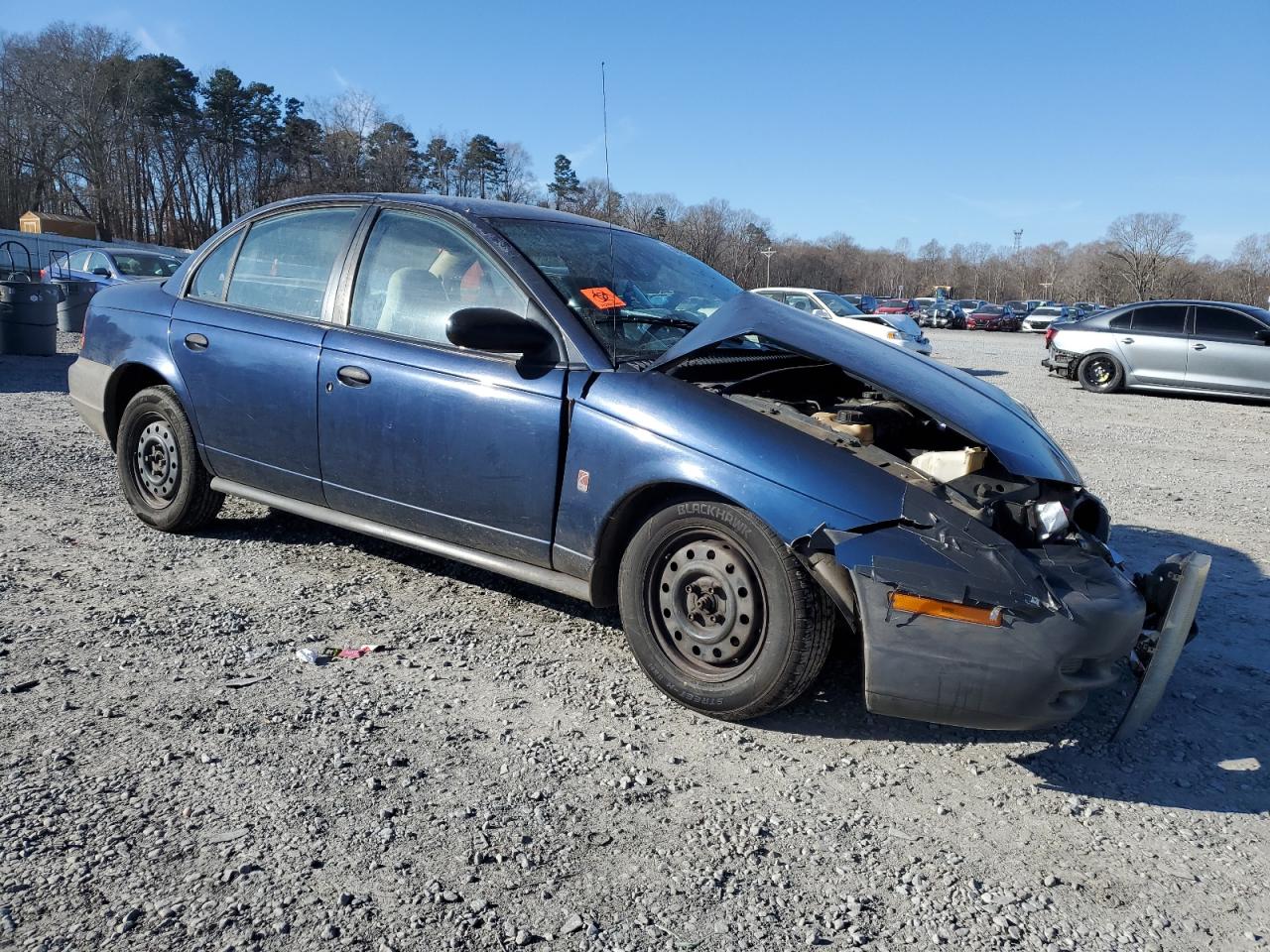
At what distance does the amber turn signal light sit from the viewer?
2.66 metres

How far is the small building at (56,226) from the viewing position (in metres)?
53.2

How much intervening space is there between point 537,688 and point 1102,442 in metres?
8.23

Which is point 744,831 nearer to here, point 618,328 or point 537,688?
point 537,688

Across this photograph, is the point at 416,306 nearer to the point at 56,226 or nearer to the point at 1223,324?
the point at 1223,324

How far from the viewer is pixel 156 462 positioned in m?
4.93

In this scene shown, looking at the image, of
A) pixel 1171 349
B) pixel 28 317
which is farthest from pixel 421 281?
pixel 1171 349

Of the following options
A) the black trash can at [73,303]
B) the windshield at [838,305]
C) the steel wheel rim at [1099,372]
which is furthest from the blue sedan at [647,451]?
the windshield at [838,305]

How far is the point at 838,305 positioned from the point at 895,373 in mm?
16514

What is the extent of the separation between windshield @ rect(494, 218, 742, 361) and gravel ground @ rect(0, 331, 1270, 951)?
1.24 metres

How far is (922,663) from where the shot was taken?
2.73 metres

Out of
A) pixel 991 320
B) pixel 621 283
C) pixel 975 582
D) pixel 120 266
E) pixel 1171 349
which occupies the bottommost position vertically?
pixel 975 582

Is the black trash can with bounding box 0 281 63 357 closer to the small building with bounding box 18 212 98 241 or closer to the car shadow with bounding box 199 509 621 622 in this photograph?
the car shadow with bounding box 199 509 621 622

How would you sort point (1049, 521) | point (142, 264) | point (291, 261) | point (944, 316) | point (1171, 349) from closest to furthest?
point (1049, 521)
point (291, 261)
point (1171, 349)
point (142, 264)
point (944, 316)

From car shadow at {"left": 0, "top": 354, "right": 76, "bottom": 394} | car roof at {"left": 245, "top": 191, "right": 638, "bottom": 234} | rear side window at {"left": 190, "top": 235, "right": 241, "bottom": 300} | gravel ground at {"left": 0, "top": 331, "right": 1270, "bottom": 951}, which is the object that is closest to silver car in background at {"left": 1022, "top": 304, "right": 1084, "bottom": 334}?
car shadow at {"left": 0, "top": 354, "right": 76, "bottom": 394}
